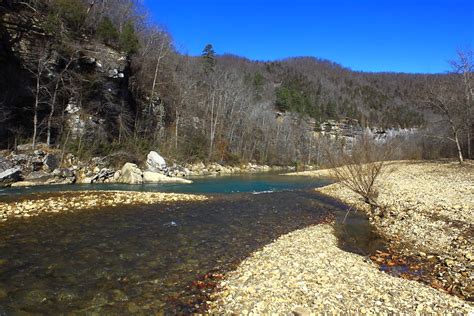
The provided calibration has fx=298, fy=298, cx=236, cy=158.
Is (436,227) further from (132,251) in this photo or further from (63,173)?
(63,173)

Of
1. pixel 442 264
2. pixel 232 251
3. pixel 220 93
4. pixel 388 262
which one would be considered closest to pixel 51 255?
pixel 232 251

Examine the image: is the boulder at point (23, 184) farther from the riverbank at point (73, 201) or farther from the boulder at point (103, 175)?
the riverbank at point (73, 201)

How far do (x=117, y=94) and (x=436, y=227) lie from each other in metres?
33.0

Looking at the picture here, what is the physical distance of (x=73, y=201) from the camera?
15.0 metres

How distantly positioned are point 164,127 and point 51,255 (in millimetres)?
36511

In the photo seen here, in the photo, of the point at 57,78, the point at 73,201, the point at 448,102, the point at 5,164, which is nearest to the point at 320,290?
the point at 73,201

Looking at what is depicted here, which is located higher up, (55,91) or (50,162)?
(55,91)

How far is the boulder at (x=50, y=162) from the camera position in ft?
77.3

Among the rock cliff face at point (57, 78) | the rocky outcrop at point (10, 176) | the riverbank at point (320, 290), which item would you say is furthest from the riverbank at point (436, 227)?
the rock cliff face at point (57, 78)

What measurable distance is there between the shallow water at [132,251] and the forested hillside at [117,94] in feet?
23.2

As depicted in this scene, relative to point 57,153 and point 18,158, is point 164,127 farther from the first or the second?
point 18,158

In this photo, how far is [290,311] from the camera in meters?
5.21

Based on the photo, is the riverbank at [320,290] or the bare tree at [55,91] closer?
the riverbank at [320,290]

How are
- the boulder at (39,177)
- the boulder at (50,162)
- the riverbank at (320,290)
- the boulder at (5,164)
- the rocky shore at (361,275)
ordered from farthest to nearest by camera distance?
the boulder at (50,162) → the boulder at (39,177) → the boulder at (5,164) → the rocky shore at (361,275) → the riverbank at (320,290)
